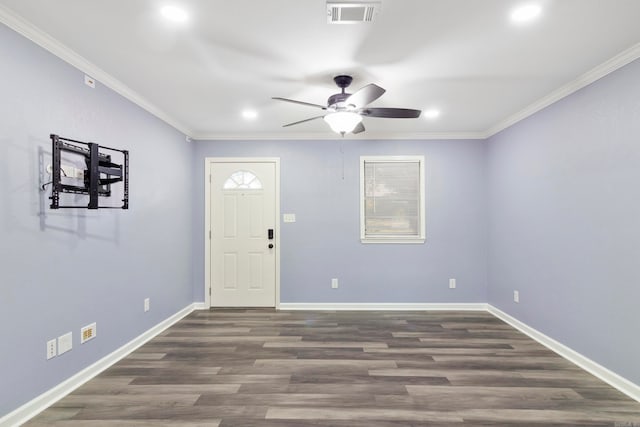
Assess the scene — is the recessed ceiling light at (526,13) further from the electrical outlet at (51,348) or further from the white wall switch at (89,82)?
the electrical outlet at (51,348)

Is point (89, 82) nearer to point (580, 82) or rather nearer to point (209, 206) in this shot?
point (209, 206)

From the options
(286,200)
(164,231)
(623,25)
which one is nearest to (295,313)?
(286,200)

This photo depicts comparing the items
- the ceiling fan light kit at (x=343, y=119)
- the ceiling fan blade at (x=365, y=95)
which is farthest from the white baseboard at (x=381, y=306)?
→ the ceiling fan blade at (x=365, y=95)

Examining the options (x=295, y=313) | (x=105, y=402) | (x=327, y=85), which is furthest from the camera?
(x=295, y=313)

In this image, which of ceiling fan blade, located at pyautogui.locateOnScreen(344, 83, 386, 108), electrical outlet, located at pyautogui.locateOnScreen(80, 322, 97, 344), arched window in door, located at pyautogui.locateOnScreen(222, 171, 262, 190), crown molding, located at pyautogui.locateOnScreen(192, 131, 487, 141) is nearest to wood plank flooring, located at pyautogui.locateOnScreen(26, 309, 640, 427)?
electrical outlet, located at pyautogui.locateOnScreen(80, 322, 97, 344)

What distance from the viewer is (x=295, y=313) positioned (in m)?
4.34

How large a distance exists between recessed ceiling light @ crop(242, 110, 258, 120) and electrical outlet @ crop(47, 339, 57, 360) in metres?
2.70

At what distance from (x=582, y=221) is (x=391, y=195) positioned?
2247 mm

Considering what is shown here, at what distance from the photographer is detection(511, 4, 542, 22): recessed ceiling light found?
1.84 metres

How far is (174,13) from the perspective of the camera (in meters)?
1.90

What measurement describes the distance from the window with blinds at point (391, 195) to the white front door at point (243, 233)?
4.54ft

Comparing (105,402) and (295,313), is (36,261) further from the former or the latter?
(295,313)

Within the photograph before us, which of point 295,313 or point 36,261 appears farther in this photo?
point 295,313

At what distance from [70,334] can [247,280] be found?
93.0 inches
